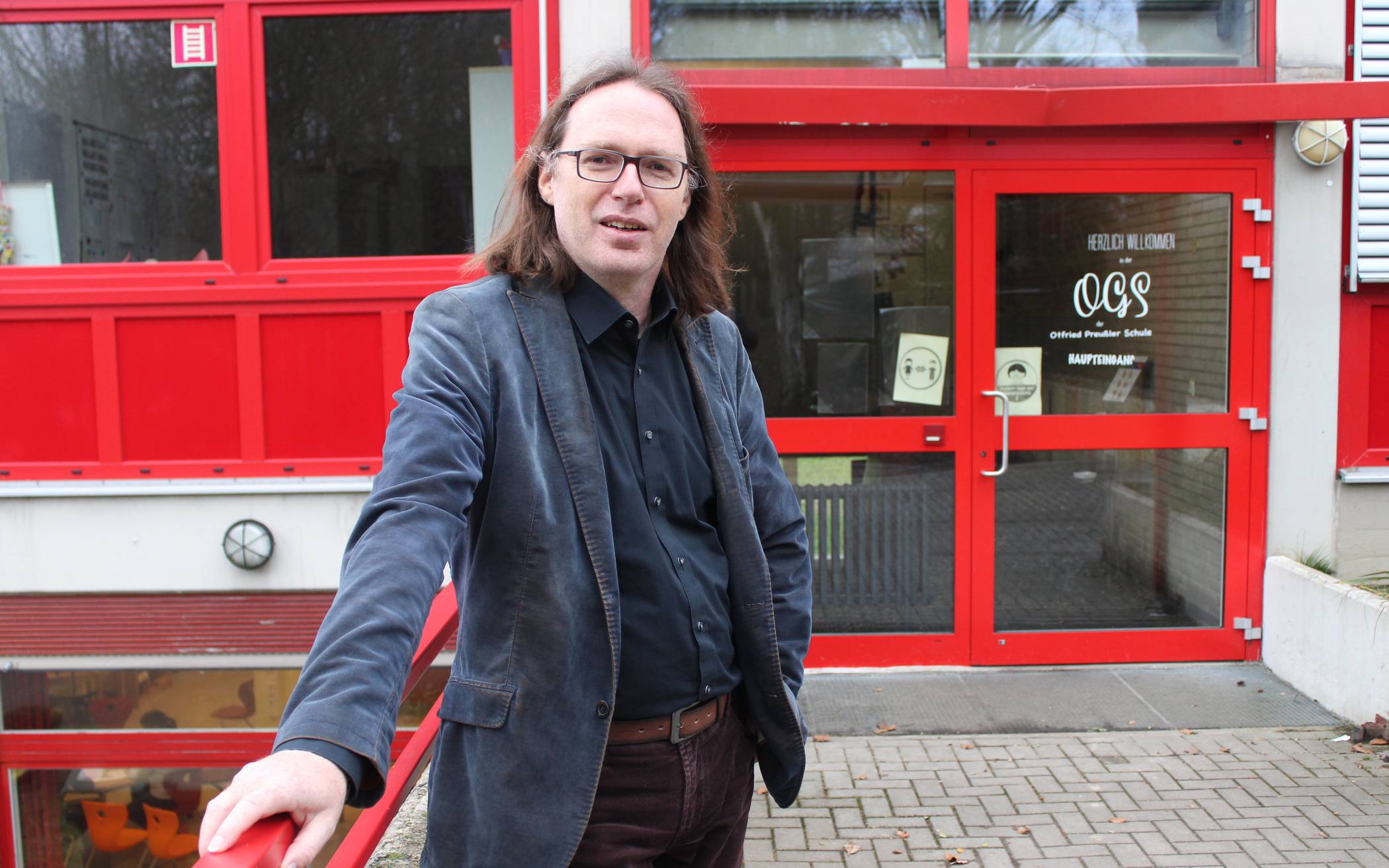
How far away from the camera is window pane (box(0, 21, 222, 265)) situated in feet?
18.3

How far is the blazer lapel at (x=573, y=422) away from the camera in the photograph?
1.67 meters

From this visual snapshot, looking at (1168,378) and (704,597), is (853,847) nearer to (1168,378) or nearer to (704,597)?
(704,597)

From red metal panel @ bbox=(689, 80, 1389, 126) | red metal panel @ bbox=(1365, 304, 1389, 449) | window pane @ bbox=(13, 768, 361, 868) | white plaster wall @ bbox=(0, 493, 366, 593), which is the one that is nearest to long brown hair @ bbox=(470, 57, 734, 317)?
red metal panel @ bbox=(689, 80, 1389, 126)

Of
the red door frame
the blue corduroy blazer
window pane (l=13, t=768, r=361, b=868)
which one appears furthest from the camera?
window pane (l=13, t=768, r=361, b=868)

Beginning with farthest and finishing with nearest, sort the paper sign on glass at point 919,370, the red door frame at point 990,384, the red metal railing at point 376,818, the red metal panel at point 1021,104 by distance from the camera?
the paper sign on glass at point 919,370
the red door frame at point 990,384
the red metal panel at point 1021,104
the red metal railing at point 376,818

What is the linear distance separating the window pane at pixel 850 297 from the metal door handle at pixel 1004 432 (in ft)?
0.62

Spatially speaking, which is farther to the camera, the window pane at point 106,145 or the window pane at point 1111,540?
the window pane at point 106,145

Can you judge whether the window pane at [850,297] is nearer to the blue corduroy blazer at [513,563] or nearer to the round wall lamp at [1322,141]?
the round wall lamp at [1322,141]

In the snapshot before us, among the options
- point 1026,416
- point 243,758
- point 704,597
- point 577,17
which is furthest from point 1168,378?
point 243,758

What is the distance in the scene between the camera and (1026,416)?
17.7 feet

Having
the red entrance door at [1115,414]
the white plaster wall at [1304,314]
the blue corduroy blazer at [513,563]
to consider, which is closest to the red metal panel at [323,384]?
the red entrance door at [1115,414]

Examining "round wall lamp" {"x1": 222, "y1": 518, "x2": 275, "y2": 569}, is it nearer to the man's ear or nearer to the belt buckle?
the man's ear

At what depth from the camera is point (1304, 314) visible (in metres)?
5.34

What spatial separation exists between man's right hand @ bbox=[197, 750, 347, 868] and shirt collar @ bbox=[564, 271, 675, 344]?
33.8 inches
